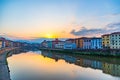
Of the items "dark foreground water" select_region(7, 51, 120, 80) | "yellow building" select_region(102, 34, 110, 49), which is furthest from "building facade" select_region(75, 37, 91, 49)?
"dark foreground water" select_region(7, 51, 120, 80)

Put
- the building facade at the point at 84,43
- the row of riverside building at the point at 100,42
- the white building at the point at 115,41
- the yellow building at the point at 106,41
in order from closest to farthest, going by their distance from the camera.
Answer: the white building at the point at 115,41, the row of riverside building at the point at 100,42, the yellow building at the point at 106,41, the building facade at the point at 84,43

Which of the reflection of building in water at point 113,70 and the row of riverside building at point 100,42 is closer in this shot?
the reflection of building in water at point 113,70

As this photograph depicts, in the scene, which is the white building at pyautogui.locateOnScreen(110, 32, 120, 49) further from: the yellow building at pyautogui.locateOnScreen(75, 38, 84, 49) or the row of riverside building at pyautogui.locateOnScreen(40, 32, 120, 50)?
the yellow building at pyautogui.locateOnScreen(75, 38, 84, 49)

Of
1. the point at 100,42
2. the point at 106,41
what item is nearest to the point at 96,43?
the point at 100,42

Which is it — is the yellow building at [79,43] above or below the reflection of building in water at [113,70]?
above

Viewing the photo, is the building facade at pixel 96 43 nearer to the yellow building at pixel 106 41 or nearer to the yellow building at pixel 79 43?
the yellow building at pixel 106 41

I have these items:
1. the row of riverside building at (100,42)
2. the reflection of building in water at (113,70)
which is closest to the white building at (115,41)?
the row of riverside building at (100,42)

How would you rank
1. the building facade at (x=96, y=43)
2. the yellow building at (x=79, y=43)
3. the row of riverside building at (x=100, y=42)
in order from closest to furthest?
1. the row of riverside building at (x=100, y=42)
2. the building facade at (x=96, y=43)
3. the yellow building at (x=79, y=43)

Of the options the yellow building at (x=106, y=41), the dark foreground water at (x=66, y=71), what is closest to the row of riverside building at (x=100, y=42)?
the yellow building at (x=106, y=41)

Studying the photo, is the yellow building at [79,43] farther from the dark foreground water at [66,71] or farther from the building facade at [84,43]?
the dark foreground water at [66,71]

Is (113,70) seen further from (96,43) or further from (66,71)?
(96,43)

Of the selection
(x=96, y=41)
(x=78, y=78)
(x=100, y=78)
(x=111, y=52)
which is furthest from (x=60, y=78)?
(x=96, y=41)

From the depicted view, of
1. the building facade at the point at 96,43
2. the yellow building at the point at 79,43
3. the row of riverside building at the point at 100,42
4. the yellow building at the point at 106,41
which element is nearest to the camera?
the row of riverside building at the point at 100,42

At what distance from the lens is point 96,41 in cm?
7612
